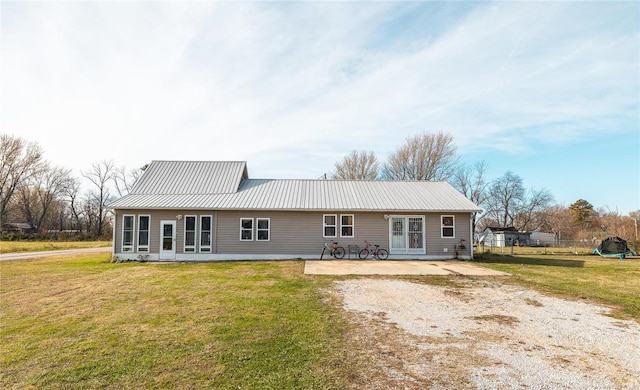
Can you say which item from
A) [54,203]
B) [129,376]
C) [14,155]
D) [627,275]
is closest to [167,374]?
[129,376]

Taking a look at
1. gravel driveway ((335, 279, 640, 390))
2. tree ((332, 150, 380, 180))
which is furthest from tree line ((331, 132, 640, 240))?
gravel driveway ((335, 279, 640, 390))

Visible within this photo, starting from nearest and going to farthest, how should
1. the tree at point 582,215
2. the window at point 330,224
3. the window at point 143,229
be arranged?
1. the window at point 143,229
2. the window at point 330,224
3. the tree at point 582,215

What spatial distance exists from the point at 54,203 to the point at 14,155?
10.8m

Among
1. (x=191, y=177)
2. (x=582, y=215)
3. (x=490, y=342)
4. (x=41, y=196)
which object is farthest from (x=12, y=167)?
(x=582, y=215)

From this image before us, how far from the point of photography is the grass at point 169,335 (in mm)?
3891

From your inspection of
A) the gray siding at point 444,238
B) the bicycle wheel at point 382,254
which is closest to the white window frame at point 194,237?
the bicycle wheel at point 382,254

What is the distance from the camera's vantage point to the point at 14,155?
129ft

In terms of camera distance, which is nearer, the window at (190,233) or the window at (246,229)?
the window at (190,233)

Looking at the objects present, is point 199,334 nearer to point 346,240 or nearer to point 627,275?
point 346,240

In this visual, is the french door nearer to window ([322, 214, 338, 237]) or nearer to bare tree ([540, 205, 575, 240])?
window ([322, 214, 338, 237])

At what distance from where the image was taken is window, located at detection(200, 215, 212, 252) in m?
16.6

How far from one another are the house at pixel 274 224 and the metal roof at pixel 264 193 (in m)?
0.05

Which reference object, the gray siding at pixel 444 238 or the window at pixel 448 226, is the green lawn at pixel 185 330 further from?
the window at pixel 448 226

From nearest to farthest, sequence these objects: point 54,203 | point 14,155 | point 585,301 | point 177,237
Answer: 1. point 585,301
2. point 177,237
3. point 14,155
4. point 54,203
